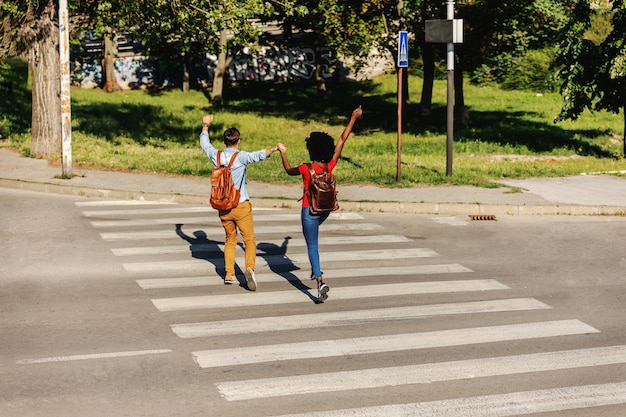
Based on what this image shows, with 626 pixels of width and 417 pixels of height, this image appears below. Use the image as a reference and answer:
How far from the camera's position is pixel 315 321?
1009 cm

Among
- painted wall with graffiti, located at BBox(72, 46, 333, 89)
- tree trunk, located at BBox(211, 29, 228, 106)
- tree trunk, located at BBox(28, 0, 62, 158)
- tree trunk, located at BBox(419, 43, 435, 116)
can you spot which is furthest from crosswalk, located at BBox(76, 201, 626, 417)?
painted wall with graffiti, located at BBox(72, 46, 333, 89)

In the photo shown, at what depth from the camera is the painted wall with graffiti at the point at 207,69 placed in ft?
155

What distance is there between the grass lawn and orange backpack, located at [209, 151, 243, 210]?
8.07 metres

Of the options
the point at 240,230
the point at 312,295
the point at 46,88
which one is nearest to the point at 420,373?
the point at 312,295

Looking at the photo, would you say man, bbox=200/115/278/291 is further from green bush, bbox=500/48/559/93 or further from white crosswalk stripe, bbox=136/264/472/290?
green bush, bbox=500/48/559/93

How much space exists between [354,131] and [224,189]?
81.4 feet

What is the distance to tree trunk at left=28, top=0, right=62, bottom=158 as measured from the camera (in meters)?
22.8

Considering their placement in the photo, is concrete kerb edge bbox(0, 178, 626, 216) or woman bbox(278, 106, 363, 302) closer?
woman bbox(278, 106, 363, 302)

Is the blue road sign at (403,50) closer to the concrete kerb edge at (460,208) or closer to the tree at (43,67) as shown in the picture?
the concrete kerb edge at (460,208)

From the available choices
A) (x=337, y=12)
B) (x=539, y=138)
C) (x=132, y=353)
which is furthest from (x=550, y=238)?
(x=337, y=12)

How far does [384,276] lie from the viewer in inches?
477

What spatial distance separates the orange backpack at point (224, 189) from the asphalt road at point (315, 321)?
1.01m

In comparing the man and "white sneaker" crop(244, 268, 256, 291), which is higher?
the man

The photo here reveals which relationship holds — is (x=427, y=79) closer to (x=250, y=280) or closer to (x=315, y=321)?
(x=250, y=280)
